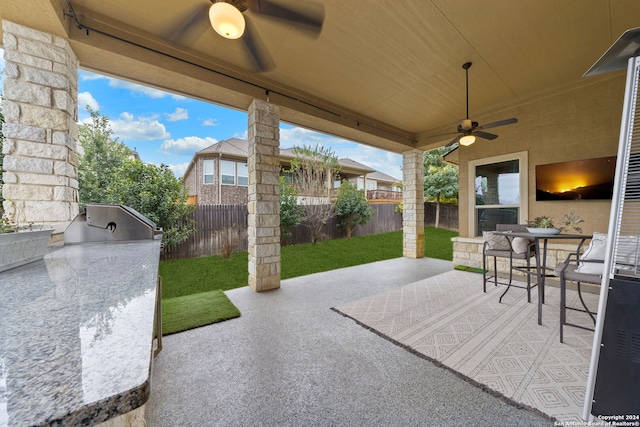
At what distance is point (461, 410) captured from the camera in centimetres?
151

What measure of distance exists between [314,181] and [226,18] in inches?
245

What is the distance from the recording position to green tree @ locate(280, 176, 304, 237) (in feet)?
23.2

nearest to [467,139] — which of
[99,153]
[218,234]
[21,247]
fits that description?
[21,247]

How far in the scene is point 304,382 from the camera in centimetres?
176

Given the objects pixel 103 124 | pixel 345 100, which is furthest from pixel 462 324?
pixel 103 124

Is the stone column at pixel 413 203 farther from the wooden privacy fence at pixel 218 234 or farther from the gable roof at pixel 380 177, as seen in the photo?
the gable roof at pixel 380 177

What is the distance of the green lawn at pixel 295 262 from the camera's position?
4.14m

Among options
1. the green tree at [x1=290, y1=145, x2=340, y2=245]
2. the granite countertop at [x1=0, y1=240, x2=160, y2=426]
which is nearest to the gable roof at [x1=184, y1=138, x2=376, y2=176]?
the green tree at [x1=290, y1=145, x2=340, y2=245]

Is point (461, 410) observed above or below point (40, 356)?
below

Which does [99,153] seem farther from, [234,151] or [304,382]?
[304,382]

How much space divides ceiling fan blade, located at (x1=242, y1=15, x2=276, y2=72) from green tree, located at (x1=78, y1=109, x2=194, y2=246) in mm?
3839

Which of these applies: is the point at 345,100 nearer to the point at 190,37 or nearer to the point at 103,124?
the point at 190,37

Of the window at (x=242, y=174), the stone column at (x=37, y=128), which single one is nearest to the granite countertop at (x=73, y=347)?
the stone column at (x=37, y=128)

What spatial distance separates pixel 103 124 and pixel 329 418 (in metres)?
A: 8.05
